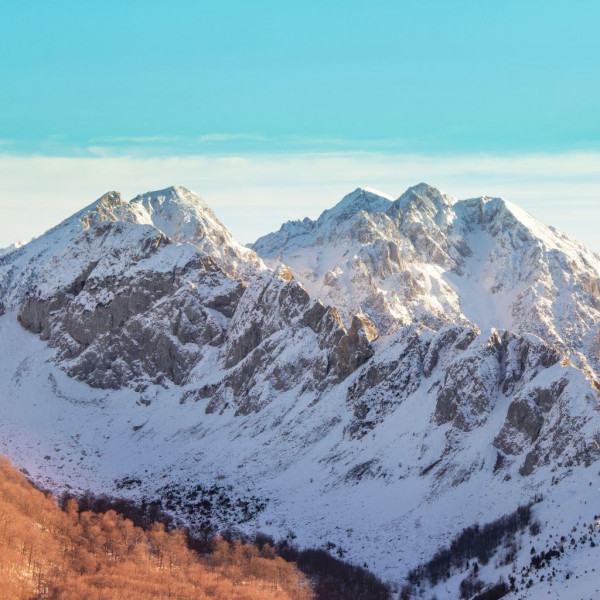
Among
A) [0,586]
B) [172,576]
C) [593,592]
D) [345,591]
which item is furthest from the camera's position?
[345,591]

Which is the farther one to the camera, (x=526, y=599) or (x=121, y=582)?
(x=121, y=582)

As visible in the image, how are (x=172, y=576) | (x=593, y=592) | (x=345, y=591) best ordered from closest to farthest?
(x=593, y=592) < (x=172, y=576) < (x=345, y=591)

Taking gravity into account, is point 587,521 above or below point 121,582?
above

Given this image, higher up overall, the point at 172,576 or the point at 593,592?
the point at 593,592

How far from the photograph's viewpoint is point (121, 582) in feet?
562

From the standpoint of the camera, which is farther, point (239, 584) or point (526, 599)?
point (239, 584)

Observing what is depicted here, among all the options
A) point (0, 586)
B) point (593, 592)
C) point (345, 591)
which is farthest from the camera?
point (345, 591)

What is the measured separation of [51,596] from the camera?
167 metres

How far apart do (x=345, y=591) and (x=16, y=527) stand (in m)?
60.9

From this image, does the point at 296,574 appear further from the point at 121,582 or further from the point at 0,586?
the point at 0,586

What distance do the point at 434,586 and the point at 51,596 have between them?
7176cm

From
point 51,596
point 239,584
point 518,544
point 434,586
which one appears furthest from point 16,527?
point 518,544

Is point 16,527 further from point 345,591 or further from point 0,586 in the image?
point 345,591

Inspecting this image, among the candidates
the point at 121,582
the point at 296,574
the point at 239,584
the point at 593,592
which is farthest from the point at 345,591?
the point at 593,592
